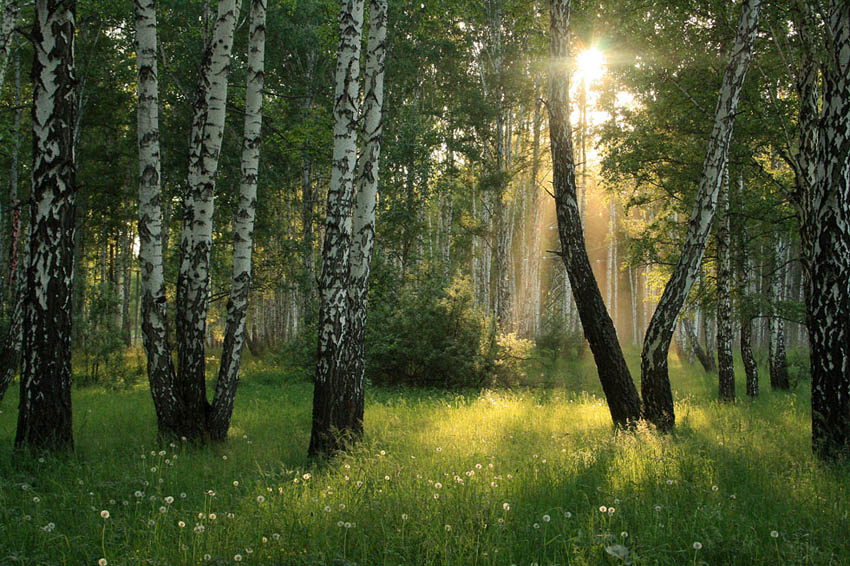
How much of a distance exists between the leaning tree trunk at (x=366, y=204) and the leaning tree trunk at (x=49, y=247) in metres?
3.26

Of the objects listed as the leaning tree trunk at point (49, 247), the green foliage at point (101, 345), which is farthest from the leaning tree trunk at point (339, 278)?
the green foliage at point (101, 345)

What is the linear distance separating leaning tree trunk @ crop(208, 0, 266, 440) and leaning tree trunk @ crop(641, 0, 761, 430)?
5.80m

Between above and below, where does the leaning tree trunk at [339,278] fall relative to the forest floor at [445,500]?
above

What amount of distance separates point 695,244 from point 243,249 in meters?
6.33

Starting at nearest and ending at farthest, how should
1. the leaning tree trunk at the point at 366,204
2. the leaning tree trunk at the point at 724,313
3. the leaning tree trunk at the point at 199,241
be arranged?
the leaning tree trunk at the point at 366,204 → the leaning tree trunk at the point at 199,241 → the leaning tree trunk at the point at 724,313

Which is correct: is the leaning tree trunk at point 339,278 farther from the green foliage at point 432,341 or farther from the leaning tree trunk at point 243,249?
the green foliage at point 432,341

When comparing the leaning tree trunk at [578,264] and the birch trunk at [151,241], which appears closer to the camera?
the birch trunk at [151,241]

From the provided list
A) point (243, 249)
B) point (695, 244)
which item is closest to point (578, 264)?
point (695, 244)

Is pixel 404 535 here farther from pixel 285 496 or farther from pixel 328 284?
pixel 328 284

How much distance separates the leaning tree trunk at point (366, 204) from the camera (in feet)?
21.5

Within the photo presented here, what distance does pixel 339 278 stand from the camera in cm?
625

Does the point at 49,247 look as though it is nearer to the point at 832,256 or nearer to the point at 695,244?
the point at 695,244

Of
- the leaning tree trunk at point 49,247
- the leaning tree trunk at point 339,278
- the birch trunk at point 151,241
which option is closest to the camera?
the leaning tree trunk at point 49,247

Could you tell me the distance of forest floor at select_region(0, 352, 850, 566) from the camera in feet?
10.7
